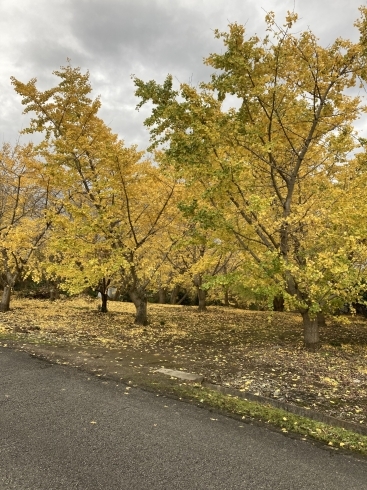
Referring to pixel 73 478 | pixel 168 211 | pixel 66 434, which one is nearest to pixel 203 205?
pixel 168 211

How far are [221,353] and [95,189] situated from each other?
228 inches

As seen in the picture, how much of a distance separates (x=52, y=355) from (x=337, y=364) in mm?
5817

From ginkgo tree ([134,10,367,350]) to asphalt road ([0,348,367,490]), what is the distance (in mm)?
3971

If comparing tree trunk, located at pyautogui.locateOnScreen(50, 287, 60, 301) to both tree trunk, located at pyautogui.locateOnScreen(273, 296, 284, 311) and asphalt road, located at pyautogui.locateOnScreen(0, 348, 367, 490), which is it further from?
asphalt road, located at pyautogui.locateOnScreen(0, 348, 367, 490)

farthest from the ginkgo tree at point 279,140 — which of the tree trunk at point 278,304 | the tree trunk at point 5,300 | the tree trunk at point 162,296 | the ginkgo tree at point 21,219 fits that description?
the tree trunk at point 162,296

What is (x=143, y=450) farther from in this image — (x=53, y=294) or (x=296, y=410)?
(x=53, y=294)

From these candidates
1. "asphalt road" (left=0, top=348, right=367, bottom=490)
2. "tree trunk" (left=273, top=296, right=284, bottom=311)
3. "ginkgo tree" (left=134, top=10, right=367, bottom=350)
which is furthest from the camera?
"tree trunk" (left=273, top=296, right=284, bottom=311)

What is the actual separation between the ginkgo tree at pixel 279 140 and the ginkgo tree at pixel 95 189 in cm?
224

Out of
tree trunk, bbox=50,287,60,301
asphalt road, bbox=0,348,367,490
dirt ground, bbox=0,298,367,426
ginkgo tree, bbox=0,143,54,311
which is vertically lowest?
asphalt road, bbox=0,348,367,490

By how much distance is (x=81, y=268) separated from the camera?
38.5 feet

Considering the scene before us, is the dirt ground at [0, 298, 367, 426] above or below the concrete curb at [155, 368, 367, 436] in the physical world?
above

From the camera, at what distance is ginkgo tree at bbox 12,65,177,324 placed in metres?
10.3

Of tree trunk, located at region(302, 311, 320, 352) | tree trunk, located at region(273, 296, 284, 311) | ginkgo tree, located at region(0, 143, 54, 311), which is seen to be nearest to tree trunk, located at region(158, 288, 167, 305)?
tree trunk, located at region(273, 296, 284, 311)

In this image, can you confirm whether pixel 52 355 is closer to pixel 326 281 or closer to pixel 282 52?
pixel 326 281
